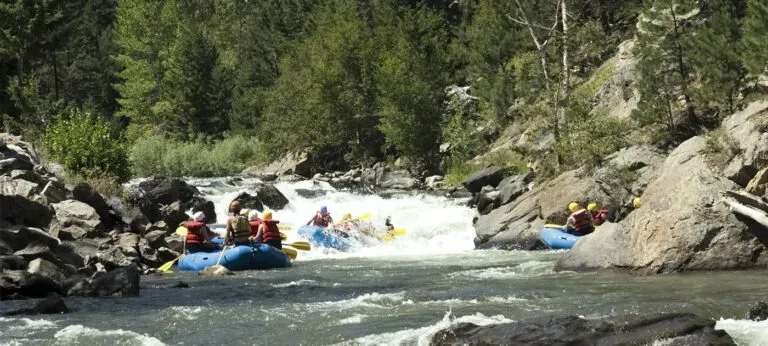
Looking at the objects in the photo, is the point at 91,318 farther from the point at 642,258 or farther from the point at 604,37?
the point at 604,37

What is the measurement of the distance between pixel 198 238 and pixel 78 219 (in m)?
2.49

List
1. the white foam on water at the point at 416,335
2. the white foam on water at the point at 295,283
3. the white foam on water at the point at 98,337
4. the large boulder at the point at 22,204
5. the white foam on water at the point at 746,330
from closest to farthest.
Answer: the white foam on water at the point at 746,330, the white foam on water at the point at 416,335, the white foam on water at the point at 98,337, the white foam on water at the point at 295,283, the large boulder at the point at 22,204

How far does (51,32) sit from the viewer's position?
34.7 meters

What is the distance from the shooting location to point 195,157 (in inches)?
1748

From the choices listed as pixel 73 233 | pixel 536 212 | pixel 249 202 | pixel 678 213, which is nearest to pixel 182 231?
pixel 73 233

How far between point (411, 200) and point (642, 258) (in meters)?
15.1

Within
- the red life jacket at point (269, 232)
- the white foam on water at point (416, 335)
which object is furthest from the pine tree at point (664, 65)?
the white foam on water at point (416, 335)

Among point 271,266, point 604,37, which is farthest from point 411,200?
point 604,37

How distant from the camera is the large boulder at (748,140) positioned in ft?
47.5

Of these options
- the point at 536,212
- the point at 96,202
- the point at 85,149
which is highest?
the point at 85,149

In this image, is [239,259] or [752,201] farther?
[239,259]

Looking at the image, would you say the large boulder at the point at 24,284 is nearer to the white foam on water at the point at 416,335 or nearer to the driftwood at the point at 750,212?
the white foam on water at the point at 416,335

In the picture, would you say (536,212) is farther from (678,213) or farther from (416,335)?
(416,335)

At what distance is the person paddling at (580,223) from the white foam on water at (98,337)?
11.1 meters
